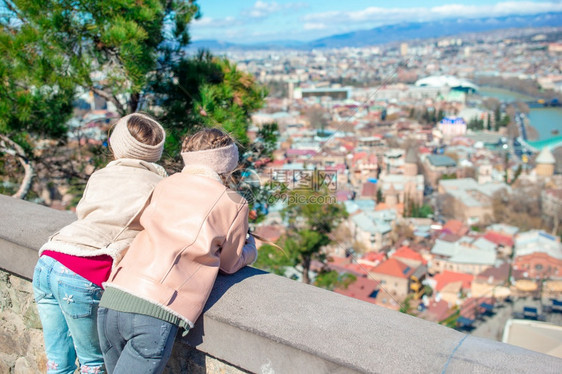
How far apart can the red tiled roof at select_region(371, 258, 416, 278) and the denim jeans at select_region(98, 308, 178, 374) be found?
54.7 feet

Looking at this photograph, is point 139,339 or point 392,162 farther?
point 392,162

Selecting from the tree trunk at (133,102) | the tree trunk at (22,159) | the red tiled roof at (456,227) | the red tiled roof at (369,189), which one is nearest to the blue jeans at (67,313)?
the tree trunk at (22,159)

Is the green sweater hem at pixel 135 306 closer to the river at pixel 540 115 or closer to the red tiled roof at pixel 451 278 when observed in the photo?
the red tiled roof at pixel 451 278

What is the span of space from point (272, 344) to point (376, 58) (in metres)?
14.3

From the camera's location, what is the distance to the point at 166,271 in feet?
3.52

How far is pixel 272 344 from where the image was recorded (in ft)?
3.36

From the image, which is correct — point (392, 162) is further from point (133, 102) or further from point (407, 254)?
point (133, 102)

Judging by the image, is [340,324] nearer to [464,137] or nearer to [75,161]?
[75,161]

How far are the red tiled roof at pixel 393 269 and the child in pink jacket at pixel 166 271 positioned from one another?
1664 cm

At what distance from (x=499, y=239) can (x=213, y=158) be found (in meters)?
23.7

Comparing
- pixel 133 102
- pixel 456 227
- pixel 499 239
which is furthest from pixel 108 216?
pixel 456 227

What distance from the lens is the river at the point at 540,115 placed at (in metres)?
41.4

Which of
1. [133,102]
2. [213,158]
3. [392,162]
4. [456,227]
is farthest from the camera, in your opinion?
[392,162]

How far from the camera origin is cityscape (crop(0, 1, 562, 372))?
11.2 ft
